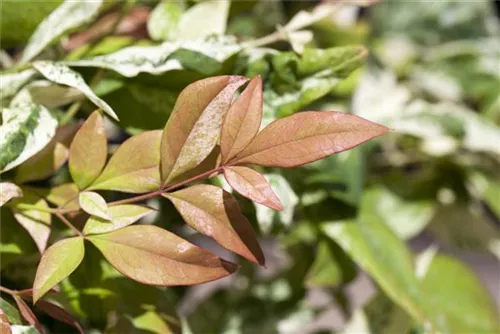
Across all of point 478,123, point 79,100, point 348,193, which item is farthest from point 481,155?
point 79,100

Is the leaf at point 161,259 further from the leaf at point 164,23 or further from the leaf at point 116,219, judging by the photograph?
the leaf at point 164,23

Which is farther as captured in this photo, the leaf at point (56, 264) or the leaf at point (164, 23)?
the leaf at point (164, 23)

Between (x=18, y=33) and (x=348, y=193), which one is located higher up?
(x=18, y=33)

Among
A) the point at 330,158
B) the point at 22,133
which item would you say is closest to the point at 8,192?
the point at 22,133

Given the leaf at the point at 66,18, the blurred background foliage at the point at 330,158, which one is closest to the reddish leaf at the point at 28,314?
the blurred background foliage at the point at 330,158

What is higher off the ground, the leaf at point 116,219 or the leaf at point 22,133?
the leaf at point 22,133

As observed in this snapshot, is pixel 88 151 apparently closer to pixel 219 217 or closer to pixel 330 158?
pixel 219 217

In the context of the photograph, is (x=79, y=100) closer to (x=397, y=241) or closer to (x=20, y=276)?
(x=20, y=276)

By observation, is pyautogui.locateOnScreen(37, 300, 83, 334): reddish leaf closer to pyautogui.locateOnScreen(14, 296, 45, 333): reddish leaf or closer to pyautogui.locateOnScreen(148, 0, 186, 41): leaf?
pyautogui.locateOnScreen(14, 296, 45, 333): reddish leaf
